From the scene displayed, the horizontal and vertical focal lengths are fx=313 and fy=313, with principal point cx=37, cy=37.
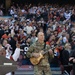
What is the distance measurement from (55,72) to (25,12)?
510 inches

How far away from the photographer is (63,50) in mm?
9781

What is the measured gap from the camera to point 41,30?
1474cm

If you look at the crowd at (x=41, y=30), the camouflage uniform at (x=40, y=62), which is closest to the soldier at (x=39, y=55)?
the camouflage uniform at (x=40, y=62)

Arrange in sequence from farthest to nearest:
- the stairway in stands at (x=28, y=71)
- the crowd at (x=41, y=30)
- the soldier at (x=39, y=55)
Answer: the stairway in stands at (x=28, y=71), the crowd at (x=41, y=30), the soldier at (x=39, y=55)

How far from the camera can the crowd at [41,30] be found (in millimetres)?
10133

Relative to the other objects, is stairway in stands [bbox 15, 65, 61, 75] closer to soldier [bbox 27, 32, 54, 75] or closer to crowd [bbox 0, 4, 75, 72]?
crowd [bbox 0, 4, 75, 72]

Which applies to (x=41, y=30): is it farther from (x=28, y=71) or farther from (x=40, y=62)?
(x=40, y=62)

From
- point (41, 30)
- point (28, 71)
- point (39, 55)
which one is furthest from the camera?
point (41, 30)

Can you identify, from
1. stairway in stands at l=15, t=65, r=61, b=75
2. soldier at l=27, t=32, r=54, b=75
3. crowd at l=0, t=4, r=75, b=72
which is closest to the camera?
soldier at l=27, t=32, r=54, b=75

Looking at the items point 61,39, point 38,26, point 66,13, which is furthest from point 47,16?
point 61,39

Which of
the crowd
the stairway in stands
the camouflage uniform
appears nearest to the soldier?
the camouflage uniform

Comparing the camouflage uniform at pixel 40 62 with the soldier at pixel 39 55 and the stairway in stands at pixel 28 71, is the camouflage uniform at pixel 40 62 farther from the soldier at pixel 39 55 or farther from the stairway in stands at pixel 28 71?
the stairway in stands at pixel 28 71

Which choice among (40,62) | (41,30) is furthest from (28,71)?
(41,30)

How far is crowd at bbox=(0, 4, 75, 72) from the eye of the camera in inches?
399
